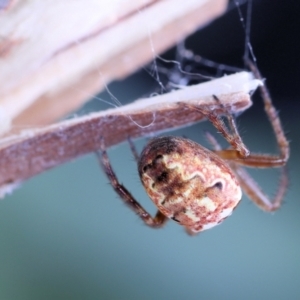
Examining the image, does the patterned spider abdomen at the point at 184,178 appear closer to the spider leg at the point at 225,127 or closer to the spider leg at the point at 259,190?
the spider leg at the point at 225,127

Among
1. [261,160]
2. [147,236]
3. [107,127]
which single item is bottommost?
[147,236]

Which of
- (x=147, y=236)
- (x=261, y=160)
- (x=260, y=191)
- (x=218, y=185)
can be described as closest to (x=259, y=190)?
(x=260, y=191)

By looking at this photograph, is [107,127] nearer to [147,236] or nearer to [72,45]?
[72,45]

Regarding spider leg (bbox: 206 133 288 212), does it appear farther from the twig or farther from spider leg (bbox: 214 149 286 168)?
the twig

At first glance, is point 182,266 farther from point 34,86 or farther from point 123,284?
point 34,86

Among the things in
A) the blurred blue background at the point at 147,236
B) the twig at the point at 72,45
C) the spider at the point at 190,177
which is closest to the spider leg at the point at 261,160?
the spider at the point at 190,177
